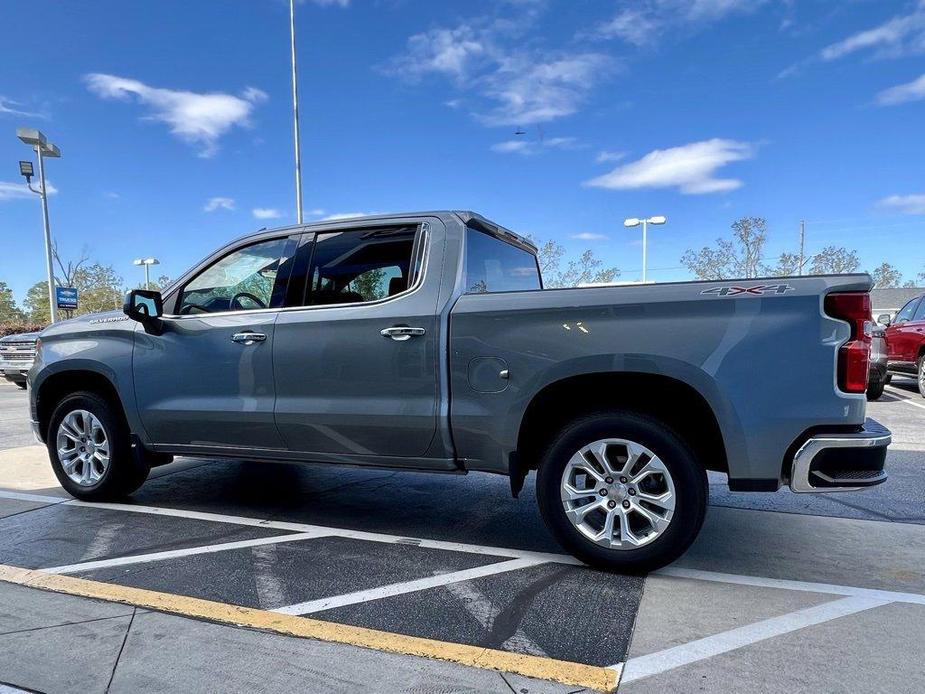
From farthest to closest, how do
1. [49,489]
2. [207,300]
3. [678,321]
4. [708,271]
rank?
[708,271]
[49,489]
[207,300]
[678,321]

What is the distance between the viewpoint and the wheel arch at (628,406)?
3.16 meters

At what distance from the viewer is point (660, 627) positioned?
266 centimetres

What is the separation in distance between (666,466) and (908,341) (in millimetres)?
9963

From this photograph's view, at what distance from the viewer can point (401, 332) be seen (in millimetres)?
3502

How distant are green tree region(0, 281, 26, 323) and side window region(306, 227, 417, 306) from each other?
246 feet

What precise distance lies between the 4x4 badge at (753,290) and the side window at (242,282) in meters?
2.63

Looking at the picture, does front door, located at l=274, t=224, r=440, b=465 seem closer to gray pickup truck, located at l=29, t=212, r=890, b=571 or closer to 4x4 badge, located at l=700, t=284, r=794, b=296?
gray pickup truck, located at l=29, t=212, r=890, b=571

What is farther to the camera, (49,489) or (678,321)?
(49,489)

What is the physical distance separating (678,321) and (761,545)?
1661 mm

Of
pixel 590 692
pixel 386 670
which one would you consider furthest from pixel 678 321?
pixel 386 670

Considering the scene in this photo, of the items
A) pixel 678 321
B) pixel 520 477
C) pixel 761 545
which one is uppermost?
pixel 678 321

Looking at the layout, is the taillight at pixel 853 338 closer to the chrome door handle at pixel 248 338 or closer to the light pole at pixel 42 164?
the chrome door handle at pixel 248 338

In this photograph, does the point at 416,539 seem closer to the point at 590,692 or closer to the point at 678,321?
the point at 590,692

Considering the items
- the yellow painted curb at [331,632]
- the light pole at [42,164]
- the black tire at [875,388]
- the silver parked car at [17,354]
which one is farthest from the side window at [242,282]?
the light pole at [42,164]
